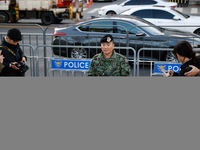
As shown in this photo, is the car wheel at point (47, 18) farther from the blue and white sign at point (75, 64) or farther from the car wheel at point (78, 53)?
the blue and white sign at point (75, 64)

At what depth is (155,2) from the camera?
20.5 metres

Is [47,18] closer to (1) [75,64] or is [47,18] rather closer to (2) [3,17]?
(2) [3,17]

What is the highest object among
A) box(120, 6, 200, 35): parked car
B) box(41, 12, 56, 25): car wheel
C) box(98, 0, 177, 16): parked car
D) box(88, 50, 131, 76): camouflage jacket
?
box(98, 0, 177, 16): parked car

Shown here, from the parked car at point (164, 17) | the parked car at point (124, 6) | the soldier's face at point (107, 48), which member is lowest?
the soldier's face at point (107, 48)

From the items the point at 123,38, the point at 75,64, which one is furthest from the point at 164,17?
the point at 75,64

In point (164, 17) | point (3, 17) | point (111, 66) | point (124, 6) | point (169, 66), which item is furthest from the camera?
point (3, 17)

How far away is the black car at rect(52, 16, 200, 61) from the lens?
8570 mm

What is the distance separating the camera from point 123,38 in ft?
31.4

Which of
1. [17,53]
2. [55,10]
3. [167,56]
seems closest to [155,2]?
[55,10]

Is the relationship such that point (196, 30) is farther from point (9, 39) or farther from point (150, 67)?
point (9, 39)

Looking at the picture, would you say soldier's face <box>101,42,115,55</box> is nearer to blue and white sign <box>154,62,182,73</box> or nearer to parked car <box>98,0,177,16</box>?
blue and white sign <box>154,62,182,73</box>

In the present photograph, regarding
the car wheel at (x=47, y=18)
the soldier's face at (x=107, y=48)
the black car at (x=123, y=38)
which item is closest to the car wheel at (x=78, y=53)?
the black car at (x=123, y=38)

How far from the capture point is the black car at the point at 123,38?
8.57 meters

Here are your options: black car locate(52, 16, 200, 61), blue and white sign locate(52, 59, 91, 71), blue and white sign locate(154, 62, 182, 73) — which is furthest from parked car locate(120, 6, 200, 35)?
blue and white sign locate(52, 59, 91, 71)
